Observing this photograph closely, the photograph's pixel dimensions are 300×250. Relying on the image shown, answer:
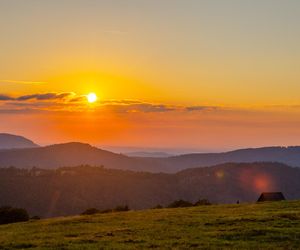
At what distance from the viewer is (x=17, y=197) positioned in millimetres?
197375

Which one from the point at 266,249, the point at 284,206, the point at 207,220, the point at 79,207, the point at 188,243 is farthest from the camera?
the point at 79,207

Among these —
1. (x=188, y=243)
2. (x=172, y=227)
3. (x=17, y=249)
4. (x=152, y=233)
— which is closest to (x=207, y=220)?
(x=172, y=227)

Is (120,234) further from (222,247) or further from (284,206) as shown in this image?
(284,206)

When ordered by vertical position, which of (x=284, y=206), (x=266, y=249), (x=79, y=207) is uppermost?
(x=79, y=207)

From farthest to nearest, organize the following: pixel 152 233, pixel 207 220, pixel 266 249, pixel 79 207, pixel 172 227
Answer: pixel 79 207
pixel 207 220
pixel 172 227
pixel 152 233
pixel 266 249

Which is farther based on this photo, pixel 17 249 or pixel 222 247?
pixel 17 249

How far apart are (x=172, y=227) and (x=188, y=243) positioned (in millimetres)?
5782

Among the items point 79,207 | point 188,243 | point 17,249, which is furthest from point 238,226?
point 79,207

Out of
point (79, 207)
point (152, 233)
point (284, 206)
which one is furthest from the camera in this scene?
point (79, 207)

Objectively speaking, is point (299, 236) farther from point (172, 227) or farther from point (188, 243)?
point (172, 227)

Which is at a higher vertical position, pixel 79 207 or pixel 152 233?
pixel 79 207

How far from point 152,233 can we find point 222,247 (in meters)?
6.05

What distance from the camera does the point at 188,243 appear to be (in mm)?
20594

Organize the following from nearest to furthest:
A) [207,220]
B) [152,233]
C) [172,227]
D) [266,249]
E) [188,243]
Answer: [266,249] → [188,243] → [152,233] → [172,227] → [207,220]
